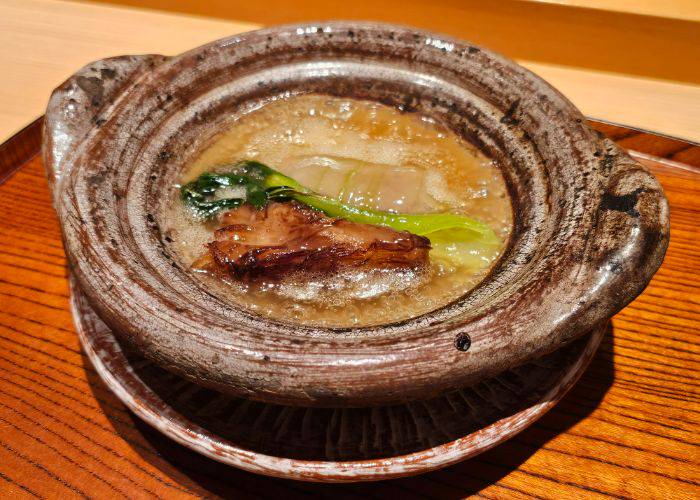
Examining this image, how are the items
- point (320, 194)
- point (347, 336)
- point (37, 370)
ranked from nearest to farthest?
point (347, 336) < point (37, 370) < point (320, 194)

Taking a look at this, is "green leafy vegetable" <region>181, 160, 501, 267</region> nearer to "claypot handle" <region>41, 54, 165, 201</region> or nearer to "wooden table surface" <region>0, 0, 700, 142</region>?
"claypot handle" <region>41, 54, 165, 201</region>

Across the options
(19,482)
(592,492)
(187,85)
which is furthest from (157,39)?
(592,492)

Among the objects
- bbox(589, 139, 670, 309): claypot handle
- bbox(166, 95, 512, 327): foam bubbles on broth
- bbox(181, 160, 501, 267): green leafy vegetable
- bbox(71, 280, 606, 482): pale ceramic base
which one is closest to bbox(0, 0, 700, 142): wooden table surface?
bbox(166, 95, 512, 327): foam bubbles on broth

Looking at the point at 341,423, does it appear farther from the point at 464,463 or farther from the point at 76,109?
the point at 76,109

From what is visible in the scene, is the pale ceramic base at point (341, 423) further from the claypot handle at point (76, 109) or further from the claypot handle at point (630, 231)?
the claypot handle at point (76, 109)

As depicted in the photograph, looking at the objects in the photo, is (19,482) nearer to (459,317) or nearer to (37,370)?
(37,370)
